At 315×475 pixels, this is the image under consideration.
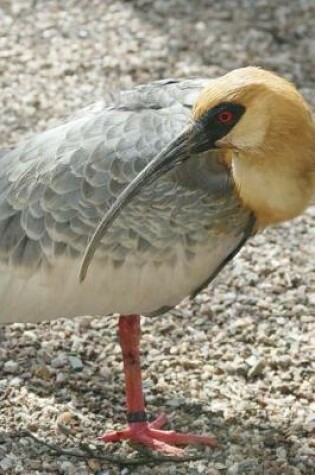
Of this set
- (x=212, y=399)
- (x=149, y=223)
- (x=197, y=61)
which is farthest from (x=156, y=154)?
(x=197, y=61)

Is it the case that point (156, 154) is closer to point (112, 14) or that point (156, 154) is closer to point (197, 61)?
point (197, 61)

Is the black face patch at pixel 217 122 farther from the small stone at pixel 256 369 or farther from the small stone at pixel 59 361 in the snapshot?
the small stone at pixel 59 361

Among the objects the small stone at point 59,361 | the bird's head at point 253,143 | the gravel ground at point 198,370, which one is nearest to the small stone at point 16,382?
the gravel ground at point 198,370

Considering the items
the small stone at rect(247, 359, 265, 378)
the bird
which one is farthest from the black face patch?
the small stone at rect(247, 359, 265, 378)

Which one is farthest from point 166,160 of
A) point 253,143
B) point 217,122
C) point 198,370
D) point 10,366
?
point 10,366

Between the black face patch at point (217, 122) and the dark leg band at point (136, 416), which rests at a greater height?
the black face patch at point (217, 122)

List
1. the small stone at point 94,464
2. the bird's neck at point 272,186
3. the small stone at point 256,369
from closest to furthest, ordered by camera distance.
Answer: the bird's neck at point 272,186
the small stone at point 94,464
the small stone at point 256,369

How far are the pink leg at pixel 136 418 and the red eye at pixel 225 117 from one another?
4.24 feet

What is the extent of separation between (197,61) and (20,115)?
4.86ft

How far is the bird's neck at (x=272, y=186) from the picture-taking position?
4605 mm

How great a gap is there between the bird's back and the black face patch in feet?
1.19

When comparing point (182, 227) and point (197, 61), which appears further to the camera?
point (197, 61)

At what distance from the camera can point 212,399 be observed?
5.46 m

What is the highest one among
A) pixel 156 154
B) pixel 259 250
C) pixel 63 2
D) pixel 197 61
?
pixel 63 2
